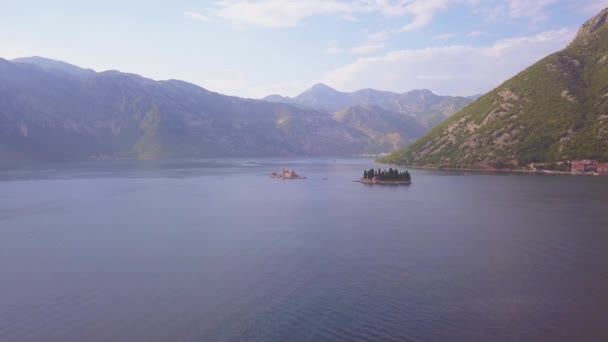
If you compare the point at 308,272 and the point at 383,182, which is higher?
the point at 383,182

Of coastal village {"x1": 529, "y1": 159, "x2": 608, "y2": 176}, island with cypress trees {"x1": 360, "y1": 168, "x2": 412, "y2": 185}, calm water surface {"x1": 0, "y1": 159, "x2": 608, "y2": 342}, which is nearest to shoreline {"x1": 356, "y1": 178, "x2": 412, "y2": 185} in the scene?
island with cypress trees {"x1": 360, "y1": 168, "x2": 412, "y2": 185}

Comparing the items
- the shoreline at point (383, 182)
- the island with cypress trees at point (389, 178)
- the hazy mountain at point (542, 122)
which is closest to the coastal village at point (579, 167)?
the hazy mountain at point (542, 122)

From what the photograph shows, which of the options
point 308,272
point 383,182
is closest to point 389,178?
point 383,182

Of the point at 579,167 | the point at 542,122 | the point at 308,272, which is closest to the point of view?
the point at 308,272

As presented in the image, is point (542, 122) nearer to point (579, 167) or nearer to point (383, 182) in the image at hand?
point (579, 167)

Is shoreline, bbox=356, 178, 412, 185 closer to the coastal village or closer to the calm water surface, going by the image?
the calm water surface
